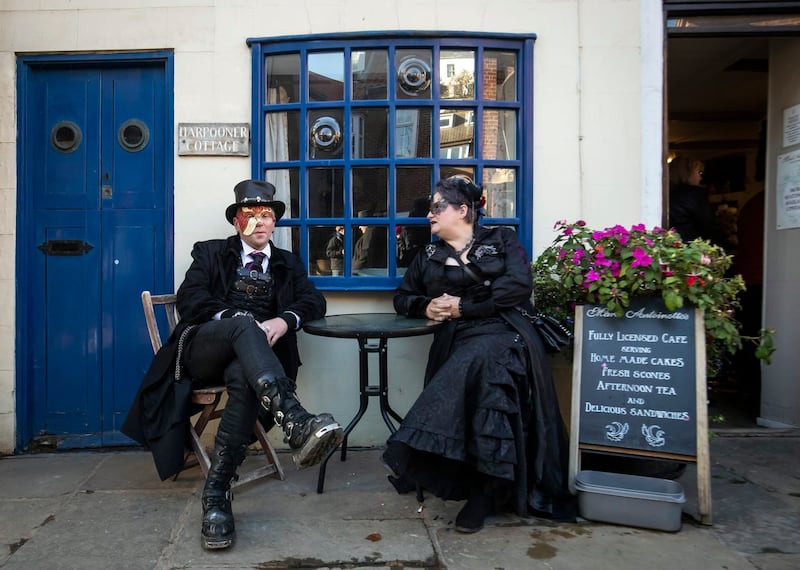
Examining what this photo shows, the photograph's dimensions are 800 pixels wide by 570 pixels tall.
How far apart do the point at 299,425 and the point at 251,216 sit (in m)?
1.39

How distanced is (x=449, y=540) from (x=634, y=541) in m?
0.83

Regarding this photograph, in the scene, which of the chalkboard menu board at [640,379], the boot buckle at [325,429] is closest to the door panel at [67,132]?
the boot buckle at [325,429]

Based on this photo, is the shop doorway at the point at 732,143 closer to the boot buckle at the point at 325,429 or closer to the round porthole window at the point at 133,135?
the boot buckle at the point at 325,429

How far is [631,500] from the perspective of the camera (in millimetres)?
3014

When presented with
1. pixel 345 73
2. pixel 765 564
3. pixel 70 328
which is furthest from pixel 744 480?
pixel 70 328

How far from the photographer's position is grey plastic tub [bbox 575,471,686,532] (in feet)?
9.71

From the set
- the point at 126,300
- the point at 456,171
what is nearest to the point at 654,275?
the point at 456,171

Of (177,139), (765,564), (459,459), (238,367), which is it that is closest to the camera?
(765,564)

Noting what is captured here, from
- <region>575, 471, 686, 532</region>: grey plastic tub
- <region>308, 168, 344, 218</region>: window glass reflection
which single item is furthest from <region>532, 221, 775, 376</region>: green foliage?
<region>308, 168, 344, 218</region>: window glass reflection

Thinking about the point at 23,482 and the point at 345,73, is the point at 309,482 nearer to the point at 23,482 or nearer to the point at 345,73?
the point at 23,482

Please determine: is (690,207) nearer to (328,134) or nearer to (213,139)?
(328,134)

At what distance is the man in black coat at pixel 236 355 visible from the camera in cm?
284

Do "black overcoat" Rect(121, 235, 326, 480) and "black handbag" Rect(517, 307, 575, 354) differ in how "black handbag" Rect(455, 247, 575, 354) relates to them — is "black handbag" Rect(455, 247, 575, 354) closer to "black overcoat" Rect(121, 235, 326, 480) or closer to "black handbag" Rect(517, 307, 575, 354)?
"black handbag" Rect(517, 307, 575, 354)

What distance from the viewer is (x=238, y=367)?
3111 mm
